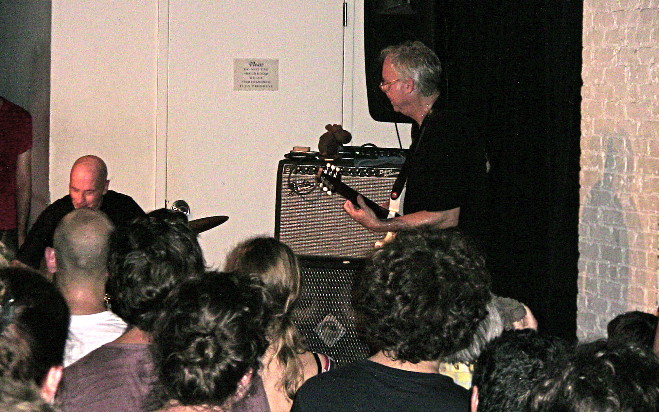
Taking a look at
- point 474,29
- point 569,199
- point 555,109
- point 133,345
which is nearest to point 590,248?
point 569,199

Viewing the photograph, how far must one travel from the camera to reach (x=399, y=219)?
3.87m

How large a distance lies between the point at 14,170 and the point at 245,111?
1393mm

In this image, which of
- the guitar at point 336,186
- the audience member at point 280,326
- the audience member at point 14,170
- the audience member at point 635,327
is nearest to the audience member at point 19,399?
the audience member at point 280,326

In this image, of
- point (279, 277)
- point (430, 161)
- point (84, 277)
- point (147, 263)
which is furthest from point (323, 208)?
point (147, 263)

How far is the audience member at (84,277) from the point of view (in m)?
2.46

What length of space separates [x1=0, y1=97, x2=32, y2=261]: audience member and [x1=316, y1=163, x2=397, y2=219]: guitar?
5.34 ft

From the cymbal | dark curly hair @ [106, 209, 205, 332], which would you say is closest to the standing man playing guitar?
the cymbal

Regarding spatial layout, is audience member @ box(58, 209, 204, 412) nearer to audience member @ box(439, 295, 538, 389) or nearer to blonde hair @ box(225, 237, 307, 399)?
blonde hair @ box(225, 237, 307, 399)

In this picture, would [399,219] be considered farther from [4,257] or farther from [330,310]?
[4,257]

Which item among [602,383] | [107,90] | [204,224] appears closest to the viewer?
[602,383]

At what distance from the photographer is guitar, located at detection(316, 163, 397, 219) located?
407 cm

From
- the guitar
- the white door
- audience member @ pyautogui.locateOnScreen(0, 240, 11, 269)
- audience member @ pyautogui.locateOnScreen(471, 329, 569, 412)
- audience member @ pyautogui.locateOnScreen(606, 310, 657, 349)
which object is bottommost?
audience member @ pyautogui.locateOnScreen(606, 310, 657, 349)

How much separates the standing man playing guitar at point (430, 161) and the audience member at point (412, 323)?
5.60ft

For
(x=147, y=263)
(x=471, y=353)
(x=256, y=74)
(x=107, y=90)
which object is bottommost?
(x=471, y=353)
